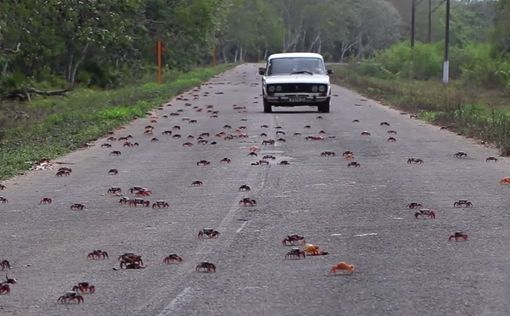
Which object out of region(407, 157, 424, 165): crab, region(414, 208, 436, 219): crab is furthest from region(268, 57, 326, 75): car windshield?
region(414, 208, 436, 219): crab

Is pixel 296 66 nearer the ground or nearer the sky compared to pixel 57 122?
nearer the sky

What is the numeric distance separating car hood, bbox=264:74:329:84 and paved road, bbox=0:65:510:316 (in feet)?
33.2

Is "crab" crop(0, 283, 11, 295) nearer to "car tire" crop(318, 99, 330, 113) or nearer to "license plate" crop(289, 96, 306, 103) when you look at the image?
"license plate" crop(289, 96, 306, 103)

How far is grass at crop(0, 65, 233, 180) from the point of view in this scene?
18156 millimetres

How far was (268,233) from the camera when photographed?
1002 centimetres

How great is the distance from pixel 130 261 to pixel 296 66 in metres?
21.8

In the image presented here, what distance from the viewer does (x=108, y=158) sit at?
58.6 feet

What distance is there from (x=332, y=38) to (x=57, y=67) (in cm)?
7701

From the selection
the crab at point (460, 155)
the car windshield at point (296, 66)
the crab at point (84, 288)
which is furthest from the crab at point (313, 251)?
the car windshield at point (296, 66)

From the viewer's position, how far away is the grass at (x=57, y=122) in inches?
715

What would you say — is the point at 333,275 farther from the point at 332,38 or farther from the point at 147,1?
the point at 332,38

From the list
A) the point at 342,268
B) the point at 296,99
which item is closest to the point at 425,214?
the point at 342,268

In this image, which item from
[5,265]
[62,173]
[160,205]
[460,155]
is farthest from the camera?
[460,155]

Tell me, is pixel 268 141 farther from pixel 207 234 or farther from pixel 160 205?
pixel 207 234
